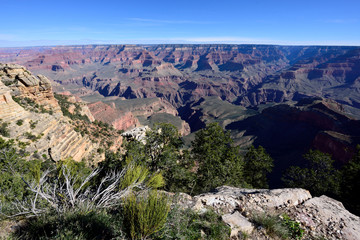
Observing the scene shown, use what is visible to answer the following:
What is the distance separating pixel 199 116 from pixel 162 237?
15112cm

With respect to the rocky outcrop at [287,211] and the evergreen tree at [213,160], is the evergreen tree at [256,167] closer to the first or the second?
the evergreen tree at [213,160]

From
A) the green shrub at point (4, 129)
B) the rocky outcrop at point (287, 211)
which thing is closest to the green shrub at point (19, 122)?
the green shrub at point (4, 129)

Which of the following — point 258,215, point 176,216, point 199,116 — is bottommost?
point 199,116

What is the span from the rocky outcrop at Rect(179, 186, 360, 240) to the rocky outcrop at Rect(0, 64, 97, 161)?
22.2m

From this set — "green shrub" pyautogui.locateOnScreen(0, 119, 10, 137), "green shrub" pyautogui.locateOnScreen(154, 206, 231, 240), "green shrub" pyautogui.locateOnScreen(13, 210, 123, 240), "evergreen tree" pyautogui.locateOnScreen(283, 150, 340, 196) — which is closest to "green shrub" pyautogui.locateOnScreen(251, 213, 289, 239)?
"green shrub" pyautogui.locateOnScreen(154, 206, 231, 240)

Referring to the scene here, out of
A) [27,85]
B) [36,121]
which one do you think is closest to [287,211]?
[36,121]

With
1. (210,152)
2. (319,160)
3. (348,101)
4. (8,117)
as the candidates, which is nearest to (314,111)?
(319,160)

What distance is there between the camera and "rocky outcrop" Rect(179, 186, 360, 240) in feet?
24.0

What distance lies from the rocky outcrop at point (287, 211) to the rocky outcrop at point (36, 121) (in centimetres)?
2217

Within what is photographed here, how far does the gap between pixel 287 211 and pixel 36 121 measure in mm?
30729

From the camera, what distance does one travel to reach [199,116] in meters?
155

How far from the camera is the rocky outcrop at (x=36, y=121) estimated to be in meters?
21.8

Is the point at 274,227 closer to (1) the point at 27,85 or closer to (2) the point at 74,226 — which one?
(2) the point at 74,226

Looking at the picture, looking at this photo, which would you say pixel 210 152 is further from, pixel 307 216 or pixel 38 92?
pixel 38 92
